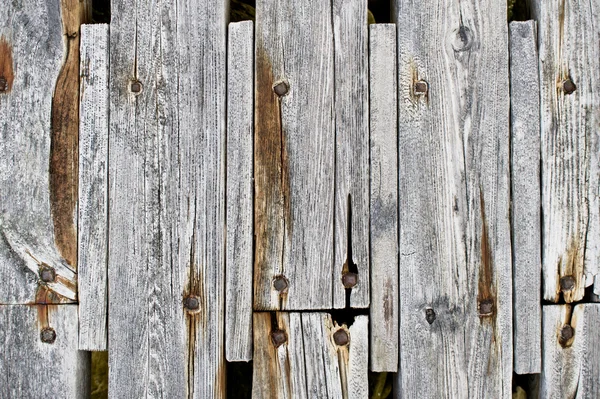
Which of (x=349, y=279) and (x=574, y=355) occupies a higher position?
(x=349, y=279)

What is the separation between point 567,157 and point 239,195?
125cm

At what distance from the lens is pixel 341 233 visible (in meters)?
2.22

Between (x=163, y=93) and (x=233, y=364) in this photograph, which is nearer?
(x=163, y=93)

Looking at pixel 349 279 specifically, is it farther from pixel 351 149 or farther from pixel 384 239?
pixel 351 149

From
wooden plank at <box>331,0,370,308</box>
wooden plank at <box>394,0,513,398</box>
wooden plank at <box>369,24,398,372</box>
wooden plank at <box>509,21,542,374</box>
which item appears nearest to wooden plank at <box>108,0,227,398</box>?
wooden plank at <box>331,0,370,308</box>

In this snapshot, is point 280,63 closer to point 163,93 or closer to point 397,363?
point 163,93

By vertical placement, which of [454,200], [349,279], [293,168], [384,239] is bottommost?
[349,279]

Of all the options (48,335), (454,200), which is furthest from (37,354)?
(454,200)

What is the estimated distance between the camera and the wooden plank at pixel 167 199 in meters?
2.22

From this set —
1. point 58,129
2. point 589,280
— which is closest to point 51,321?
point 58,129

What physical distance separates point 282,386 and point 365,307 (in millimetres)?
427

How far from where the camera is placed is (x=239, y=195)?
2.23m

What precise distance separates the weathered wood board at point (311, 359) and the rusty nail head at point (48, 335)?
30.2 inches

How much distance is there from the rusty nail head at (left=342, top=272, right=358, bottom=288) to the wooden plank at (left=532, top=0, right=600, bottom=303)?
2.36 feet
